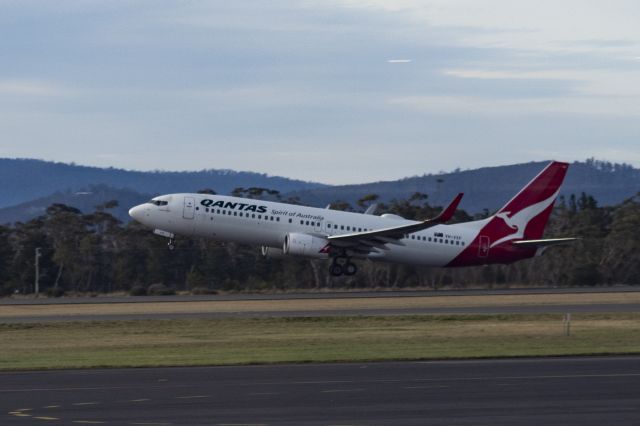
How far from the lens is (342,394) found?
851 inches

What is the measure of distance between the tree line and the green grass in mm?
19776

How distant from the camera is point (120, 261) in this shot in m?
74.0

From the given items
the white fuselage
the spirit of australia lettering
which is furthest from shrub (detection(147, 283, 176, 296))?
the spirit of australia lettering

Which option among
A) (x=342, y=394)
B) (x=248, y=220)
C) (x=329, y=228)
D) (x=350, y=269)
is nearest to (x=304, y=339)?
(x=342, y=394)

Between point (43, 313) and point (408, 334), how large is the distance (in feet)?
53.6

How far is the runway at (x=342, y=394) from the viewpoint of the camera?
61.8ft

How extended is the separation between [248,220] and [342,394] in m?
32.5

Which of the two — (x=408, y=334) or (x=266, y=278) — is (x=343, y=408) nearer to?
(x=408, y=334)

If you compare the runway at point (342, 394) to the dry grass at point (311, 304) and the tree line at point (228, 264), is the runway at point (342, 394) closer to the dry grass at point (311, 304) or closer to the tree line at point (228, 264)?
the dry grass at point (311, 304)

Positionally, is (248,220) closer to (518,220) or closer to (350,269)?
(350,269)

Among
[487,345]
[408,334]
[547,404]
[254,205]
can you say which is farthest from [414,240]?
[547,404]

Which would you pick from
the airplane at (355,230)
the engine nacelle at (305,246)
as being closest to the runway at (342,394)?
the airplane at (355,230)

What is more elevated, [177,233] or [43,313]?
[177,233]

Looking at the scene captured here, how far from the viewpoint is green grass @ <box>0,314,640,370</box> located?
29.5 m
